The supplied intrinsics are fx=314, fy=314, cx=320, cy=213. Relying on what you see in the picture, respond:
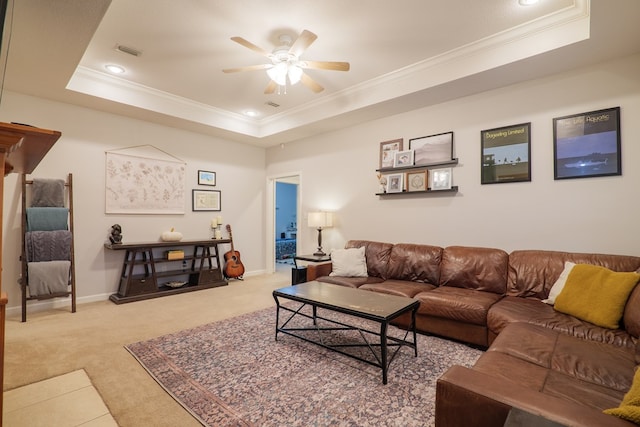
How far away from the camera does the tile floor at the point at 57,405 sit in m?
1.79

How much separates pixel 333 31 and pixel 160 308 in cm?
373

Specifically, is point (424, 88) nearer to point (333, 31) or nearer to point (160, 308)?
point (333, 31)

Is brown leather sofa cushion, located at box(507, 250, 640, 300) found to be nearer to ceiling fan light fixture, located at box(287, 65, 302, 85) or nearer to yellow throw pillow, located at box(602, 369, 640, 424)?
yellow throw pillow, located at box(602, 369, 640, 424)

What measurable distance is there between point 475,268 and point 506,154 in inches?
51.4

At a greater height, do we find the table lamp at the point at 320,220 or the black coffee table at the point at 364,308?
the table lamp at the point at 320,220

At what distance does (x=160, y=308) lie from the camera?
3.94 meters

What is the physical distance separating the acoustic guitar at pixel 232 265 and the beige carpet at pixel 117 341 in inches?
23.3

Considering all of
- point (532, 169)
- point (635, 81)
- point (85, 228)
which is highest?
point (635, 81)

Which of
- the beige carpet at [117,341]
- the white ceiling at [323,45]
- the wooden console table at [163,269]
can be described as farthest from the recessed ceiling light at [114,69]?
the beige carpet at [117,341]

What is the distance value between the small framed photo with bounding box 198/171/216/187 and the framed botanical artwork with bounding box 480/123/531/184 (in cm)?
422

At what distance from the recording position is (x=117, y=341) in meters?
2.90

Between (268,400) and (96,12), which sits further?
(96,12)

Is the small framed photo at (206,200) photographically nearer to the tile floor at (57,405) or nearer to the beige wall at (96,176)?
the beige wall at (96,176)

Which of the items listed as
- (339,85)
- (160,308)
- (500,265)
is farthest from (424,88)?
(160,308)
